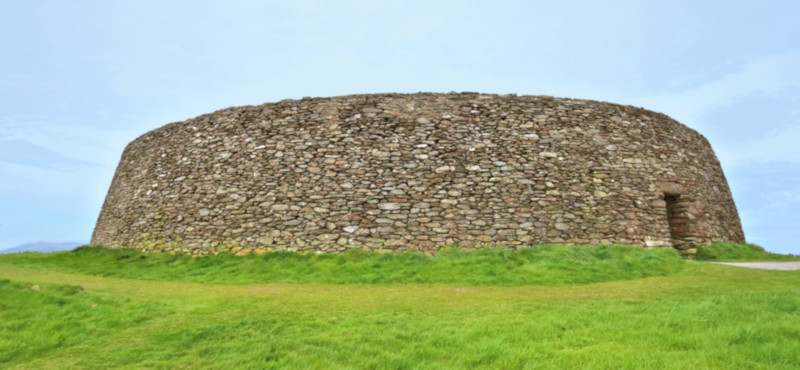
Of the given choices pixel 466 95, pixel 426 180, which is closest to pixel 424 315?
pixel 426 180

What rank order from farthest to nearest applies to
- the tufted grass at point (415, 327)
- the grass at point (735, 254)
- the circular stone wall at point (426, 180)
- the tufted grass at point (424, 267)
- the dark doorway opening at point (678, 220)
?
the dark doorway opening at point (678, 220) → the grass at point (735, 254) → the circular stone wall at point (426, 180) → the tufted grass at point (424, 267) → the tufted grass at point (415, 327)

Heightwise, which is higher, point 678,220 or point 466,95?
point 466,95

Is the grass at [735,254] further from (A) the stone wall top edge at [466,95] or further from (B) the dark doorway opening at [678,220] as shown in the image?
(A) the stone wall top edge at [466,95]

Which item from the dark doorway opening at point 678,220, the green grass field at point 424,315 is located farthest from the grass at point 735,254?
the green grass field at point 424,315

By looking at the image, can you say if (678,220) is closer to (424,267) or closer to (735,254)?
(735,254)

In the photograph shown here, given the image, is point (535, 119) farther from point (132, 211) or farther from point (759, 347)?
point (132, 211)

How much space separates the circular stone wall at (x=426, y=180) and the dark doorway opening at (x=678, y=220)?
0.04 metres

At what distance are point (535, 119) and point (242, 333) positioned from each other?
11.9m

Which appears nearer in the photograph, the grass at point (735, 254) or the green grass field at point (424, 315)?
the green grass field at point (424, 315)

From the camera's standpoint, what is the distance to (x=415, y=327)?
5.94m

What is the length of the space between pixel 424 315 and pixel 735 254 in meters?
13.9

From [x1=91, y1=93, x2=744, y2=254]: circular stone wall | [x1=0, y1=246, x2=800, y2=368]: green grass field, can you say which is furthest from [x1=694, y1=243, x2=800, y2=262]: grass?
[x1=0, y1=246, x2=800, y2=368]: green grass field

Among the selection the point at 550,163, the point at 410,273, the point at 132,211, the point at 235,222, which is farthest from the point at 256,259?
the point at 550,163

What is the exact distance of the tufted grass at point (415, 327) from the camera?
4.64m
